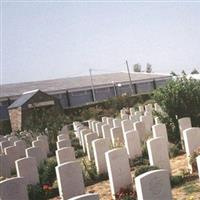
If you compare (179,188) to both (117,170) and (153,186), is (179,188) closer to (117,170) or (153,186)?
(117,170)

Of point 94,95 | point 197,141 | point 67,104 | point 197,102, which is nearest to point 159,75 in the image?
point 94,95

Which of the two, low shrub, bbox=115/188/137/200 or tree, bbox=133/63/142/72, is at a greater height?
tree, bbox=133/63/142/72

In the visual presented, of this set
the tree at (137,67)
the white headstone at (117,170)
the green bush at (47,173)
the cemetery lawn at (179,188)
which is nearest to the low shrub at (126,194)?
the white headstone at (117,170)

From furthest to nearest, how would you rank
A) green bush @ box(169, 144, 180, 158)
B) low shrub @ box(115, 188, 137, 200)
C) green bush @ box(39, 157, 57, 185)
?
green bush @ box(169, 144, 180, 158)
green bush @ box(39, 157, 57, 185)
low shrub @ box(115, 188, 137, 200)

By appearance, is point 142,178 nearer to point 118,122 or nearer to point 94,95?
point 118,122

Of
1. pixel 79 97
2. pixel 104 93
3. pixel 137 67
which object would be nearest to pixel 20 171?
pixel 79 97

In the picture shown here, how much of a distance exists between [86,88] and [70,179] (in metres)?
41.0

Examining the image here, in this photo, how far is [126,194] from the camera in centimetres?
830

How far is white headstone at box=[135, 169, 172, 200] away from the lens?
6133mm

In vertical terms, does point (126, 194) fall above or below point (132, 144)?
below

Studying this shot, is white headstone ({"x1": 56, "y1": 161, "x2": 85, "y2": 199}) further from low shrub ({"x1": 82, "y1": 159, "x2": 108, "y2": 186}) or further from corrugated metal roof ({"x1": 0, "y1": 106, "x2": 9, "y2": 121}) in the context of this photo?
corrugated metal roof ({"x1": 0, "y1": 106, "x2": 9, "y2": 121})

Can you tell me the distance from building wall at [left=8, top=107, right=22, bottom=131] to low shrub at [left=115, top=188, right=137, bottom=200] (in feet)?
79.6

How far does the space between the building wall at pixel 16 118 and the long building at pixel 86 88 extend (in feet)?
20.7

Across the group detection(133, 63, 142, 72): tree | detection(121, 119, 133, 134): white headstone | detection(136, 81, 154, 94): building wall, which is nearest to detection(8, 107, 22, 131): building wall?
detection(121, 119, 133, 134): white headstone
